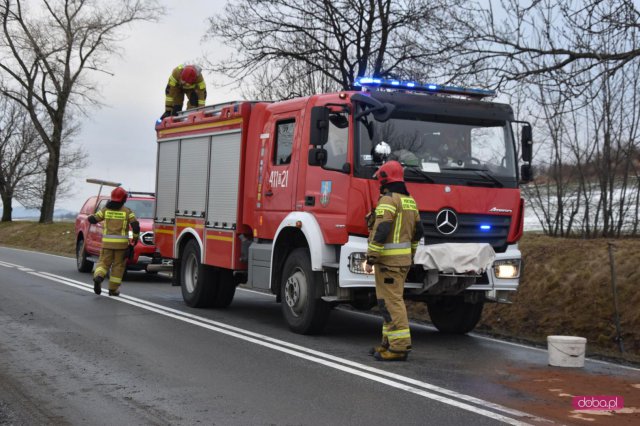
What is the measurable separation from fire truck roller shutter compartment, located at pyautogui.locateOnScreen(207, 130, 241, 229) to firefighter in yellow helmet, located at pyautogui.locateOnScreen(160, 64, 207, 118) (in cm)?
234

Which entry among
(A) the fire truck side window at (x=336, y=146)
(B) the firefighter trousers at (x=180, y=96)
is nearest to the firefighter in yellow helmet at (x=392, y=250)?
(A) the fire truck side window at (x=336, y=146)

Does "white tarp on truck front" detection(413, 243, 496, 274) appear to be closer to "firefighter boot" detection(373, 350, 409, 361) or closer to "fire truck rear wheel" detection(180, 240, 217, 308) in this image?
"firefighter boot" detection(373, 350, 409, 361)

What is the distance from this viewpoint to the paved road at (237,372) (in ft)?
20.3

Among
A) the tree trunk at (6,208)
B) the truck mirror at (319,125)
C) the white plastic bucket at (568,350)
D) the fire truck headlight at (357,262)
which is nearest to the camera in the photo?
the white plastic bucket at (568,350)

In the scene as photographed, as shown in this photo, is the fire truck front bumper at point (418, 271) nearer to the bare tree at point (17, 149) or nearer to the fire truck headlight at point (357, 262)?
the fire truck headlight at point (357, 262)

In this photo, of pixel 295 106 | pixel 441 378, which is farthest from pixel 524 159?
pixel 441 378

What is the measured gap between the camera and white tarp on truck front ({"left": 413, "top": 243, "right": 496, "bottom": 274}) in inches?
360

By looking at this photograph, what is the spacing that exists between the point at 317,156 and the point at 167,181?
4921 mm

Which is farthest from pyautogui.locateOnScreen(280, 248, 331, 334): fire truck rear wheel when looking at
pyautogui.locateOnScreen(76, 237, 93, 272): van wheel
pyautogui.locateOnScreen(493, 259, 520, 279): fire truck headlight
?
pyautogui.locateOnScreen(76, 237, 93, 272): van wheel

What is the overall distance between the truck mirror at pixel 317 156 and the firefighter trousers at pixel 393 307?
4.98 feet

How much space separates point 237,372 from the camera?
7762 millimetres

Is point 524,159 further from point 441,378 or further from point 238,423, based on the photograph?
point 238,423

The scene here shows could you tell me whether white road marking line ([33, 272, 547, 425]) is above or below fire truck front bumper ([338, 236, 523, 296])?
below

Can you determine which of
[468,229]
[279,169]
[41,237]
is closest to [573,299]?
[468,229]
